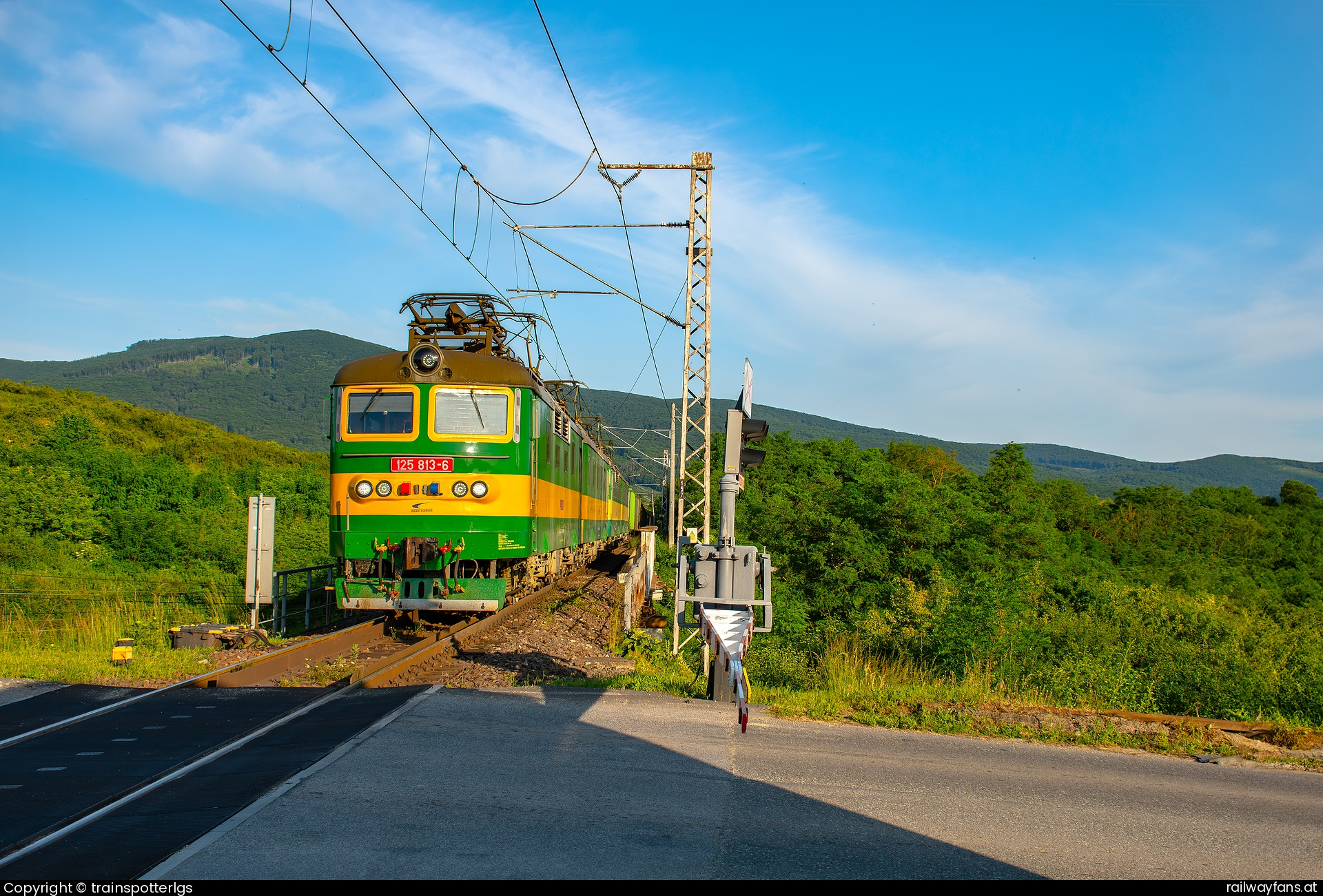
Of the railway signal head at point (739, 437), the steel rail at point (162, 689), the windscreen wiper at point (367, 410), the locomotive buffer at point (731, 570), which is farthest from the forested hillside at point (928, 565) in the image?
the railway signal head at point (739, 437)

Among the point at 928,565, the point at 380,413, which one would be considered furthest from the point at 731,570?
the point at 928,565

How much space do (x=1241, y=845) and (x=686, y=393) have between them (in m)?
11.8

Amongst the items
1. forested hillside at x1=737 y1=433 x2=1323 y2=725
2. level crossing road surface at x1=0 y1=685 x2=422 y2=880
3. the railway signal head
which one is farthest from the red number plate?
the railway signal head

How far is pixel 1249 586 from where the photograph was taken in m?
27.1

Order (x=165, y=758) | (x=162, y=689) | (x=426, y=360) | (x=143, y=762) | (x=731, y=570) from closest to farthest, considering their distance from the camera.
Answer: (x=143, y=762) < (x=165, y=758) < (x=731, y=570) < (x=162, y=689) < (x=426, y=360)

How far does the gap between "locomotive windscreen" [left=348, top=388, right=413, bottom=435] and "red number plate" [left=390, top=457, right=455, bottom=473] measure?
355 mm

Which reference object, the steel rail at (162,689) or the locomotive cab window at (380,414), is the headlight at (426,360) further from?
the steel rail at (162,689)

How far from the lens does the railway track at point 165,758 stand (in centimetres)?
386

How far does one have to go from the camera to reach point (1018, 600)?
13617 millimetres

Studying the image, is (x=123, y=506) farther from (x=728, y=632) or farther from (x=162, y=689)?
(x=728, y=632)

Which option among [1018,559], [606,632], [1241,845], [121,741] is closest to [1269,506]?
[1018,559]

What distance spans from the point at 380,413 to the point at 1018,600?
977 centimetres

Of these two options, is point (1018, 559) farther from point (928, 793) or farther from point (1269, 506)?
point (1269, 506)

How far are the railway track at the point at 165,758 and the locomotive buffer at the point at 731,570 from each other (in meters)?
2.42
